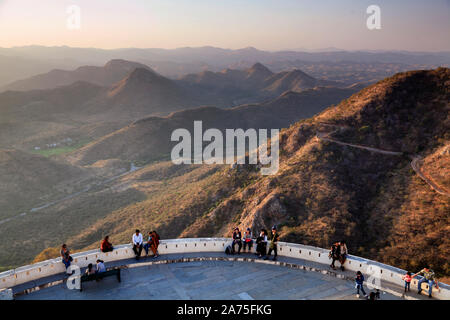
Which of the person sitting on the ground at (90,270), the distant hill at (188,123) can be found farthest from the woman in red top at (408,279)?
the distant hill at (188,123)

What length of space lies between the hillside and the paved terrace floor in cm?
869

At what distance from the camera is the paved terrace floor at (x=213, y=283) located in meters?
11.8

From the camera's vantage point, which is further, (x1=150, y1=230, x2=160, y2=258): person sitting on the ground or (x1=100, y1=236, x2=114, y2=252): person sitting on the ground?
(x1=150, y1=230, x2=160, y2=258): person sitting on the ground

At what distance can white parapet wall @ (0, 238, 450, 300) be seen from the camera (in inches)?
467

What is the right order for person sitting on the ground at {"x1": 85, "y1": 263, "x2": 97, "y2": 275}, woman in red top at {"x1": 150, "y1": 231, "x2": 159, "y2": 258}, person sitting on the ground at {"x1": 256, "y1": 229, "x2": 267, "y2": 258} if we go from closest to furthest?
person sitting on the ground at {"x1": 85, "y1": 263, "x2": 97, "y2": 275} → woman in red top at {"x1": 150, "y1": 231, "x2": 159, "y2": 258} → person sitting on the ground at {"x1": 256, "y1": 229, "x2": 267, "y2": 258}

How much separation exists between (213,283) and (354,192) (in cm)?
1609

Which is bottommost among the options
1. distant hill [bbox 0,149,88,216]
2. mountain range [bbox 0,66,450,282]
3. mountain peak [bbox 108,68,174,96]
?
distant hill [bbox 0,149,88,216]

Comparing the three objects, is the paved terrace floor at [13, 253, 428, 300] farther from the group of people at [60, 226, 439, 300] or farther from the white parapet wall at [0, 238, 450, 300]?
the group of people at [60, 226, 439, 300]

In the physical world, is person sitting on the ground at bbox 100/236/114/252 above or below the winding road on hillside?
below

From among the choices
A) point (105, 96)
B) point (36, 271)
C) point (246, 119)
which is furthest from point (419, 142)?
point (105, 96)

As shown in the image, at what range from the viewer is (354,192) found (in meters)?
25.4

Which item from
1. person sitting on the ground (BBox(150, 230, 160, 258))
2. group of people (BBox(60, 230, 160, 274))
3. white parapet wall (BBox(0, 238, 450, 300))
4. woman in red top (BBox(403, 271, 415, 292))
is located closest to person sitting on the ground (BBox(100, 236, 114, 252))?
group of people (BBox(60, 230, 160, 274))

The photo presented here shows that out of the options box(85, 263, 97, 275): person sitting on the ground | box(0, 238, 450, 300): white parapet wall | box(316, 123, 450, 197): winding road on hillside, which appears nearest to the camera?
box(0, 238, 450, 300): white parapet wall

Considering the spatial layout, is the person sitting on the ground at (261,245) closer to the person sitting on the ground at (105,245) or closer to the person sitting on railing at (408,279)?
the person sitting on railing at (408,279)
